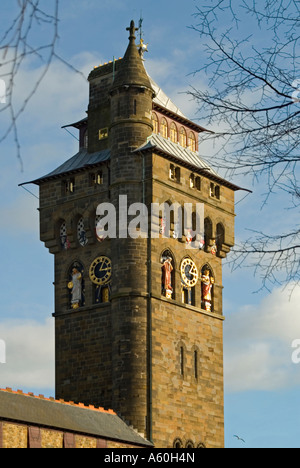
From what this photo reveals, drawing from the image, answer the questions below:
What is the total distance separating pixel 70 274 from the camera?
62.4 meters

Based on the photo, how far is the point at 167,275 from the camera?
59.7m

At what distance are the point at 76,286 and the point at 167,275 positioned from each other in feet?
18.2

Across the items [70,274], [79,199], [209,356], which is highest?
[79,199]

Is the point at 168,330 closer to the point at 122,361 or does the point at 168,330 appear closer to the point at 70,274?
the point at 122,361

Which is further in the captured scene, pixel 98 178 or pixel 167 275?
pixel 98 178

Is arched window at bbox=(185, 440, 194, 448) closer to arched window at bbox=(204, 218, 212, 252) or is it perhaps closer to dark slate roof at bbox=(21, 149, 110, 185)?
arched window at bbox=(204, 218, 212, 252)

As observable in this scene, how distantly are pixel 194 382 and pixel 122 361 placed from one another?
17.5 ft

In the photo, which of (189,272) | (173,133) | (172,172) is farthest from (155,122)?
(189,272)

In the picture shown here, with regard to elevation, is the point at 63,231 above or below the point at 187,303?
above

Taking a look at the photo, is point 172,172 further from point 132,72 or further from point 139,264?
point 139,264

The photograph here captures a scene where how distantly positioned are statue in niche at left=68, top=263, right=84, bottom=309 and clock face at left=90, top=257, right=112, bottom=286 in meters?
1.00

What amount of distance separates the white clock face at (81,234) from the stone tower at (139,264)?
2.6 inches

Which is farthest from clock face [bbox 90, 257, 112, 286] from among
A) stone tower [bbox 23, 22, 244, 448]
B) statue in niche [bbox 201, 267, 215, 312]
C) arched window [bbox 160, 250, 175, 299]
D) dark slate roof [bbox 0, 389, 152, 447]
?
dark slate roof [bbox 0, 389, 152, 447]

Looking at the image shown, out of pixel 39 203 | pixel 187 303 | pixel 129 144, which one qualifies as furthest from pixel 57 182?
pixel 187 303
